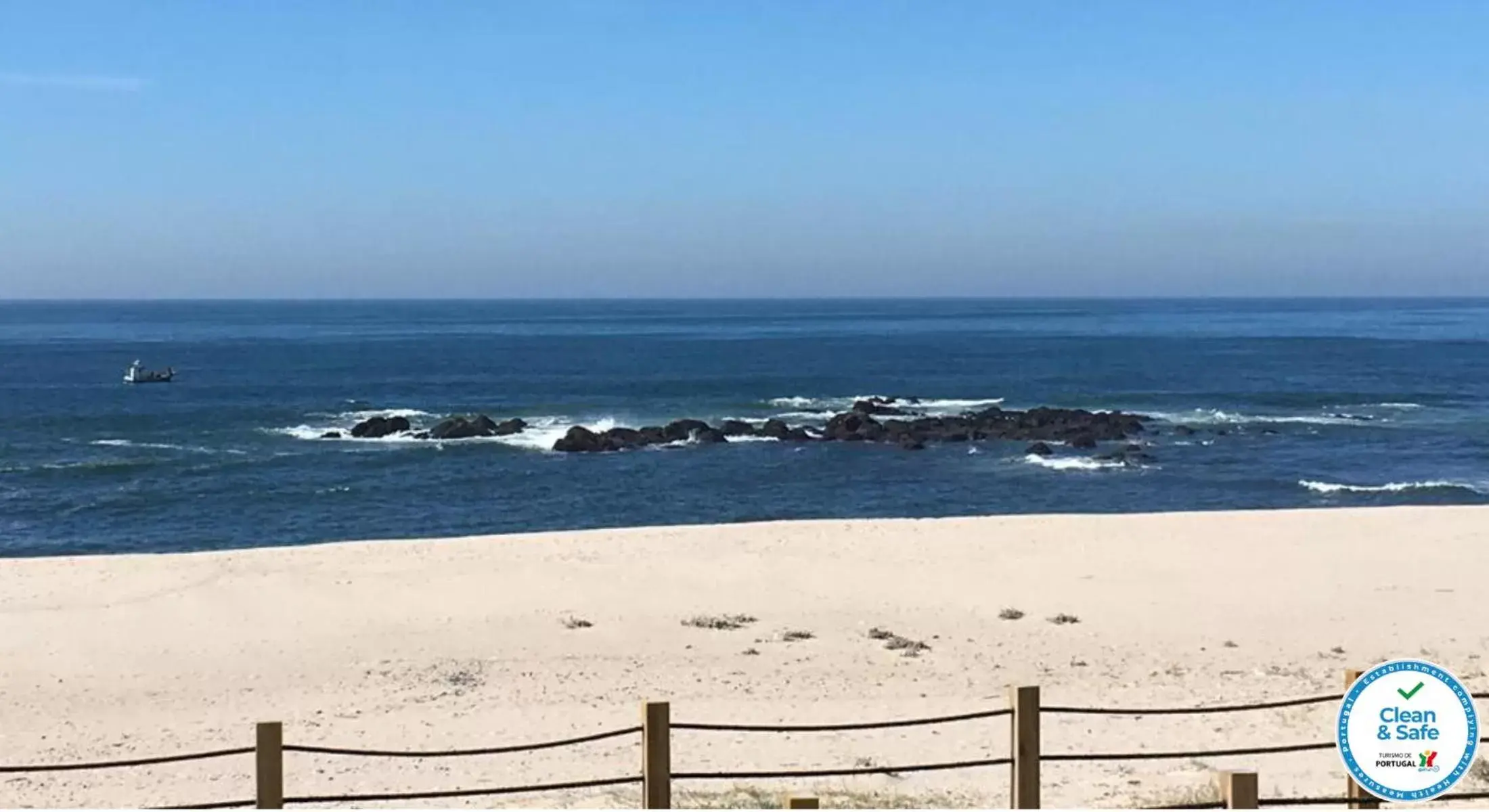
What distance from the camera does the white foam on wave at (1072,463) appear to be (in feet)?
117

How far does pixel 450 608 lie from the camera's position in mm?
16984

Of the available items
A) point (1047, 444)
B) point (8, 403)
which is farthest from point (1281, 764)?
point (8, 403)

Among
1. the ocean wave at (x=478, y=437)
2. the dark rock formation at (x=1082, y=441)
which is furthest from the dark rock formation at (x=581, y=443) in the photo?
the dark rock formation at (x=1082, y=441)

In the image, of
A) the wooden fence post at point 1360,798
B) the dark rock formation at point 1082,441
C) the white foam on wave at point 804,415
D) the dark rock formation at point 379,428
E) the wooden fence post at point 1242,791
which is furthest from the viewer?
the white foam on wave at point 804,415

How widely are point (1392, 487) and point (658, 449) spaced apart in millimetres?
19525

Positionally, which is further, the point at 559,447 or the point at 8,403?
the point at 8,403

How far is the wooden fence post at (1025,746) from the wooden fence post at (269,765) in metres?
3.43

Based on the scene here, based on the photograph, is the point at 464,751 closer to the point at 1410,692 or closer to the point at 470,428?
the point at 1410,692

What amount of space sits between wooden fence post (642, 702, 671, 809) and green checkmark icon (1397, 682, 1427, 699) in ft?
10.5

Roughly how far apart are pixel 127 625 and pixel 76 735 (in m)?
4.59

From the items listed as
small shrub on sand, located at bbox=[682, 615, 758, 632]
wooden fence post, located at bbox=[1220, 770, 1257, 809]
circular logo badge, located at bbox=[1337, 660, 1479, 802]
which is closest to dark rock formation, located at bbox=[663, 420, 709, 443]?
small shrub on sand, located at bbox=[682, 615, 758, 632]

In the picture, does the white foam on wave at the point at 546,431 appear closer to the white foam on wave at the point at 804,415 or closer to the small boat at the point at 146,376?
the white foam on wave at the point at 804,415

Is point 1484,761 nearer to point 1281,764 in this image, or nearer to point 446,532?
point 1281,764

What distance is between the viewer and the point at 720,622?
15.8m
